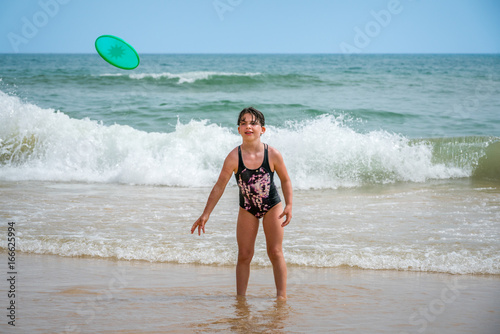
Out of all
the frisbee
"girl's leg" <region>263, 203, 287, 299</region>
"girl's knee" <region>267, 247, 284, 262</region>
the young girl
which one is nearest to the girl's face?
the young girl

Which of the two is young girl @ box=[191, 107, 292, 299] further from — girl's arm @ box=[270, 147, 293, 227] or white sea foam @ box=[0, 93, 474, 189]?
white sea foam @ box=[0, 93, 474, 189]

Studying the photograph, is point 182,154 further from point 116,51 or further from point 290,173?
point 116,51

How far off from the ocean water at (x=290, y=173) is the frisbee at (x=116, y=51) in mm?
1946

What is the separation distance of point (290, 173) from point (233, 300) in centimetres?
569

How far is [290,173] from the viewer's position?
9328 millimetres

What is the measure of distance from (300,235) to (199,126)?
6.16 m

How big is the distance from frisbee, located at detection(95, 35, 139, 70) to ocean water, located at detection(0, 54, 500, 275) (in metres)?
1.95

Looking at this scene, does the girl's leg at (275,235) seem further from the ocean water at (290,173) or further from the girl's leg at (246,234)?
the ocean water at (290,173)

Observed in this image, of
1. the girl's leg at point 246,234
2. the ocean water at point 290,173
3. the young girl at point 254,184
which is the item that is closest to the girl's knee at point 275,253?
the young girl at point 254,184

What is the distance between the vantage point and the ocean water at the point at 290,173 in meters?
5.16

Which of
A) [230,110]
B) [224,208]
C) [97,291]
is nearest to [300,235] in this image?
[224,208]

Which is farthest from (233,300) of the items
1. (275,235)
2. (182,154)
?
(182,154)

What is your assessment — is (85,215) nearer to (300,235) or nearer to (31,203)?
(31,203)

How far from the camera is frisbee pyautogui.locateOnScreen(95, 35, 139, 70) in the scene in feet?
19.9
